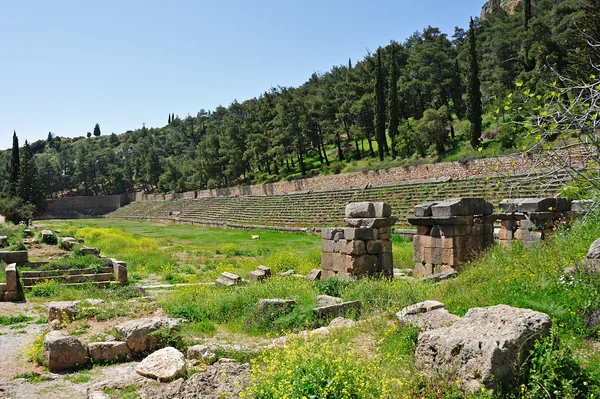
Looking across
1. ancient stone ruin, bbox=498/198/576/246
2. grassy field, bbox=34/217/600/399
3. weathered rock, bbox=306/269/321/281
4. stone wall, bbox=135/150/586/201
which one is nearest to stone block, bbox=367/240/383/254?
weathered rock, bbox=306/269/321/281

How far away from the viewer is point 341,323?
25.1 ft

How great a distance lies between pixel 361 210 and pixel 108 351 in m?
8.26

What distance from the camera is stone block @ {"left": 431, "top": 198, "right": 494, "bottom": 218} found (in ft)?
42.8

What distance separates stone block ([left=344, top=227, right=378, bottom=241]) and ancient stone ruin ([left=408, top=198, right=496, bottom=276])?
1821 mm

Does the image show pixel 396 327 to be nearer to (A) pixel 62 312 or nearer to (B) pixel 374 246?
(B) pixel 374 246

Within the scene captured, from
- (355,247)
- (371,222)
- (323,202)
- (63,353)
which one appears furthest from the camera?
(323,202)

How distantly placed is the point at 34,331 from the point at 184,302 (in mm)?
3080

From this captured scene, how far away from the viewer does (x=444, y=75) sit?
185 feet

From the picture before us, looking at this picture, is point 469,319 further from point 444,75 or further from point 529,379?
point 444,75

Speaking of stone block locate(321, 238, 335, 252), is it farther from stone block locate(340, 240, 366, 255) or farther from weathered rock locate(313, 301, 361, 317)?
weathered rock locate(313, 301, 361, 317)

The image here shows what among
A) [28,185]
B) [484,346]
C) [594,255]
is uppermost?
[28,185]

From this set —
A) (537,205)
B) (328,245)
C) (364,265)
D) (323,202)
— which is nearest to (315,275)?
(328,245)

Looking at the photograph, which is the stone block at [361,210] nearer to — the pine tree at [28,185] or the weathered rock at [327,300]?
the weathered rock at [327,300]

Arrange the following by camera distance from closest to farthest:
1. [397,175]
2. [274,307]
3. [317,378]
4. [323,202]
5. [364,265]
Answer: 1. [317,378]
2. [274,307]
3. [364,265]
4. [397,175]
5. [323,202]
